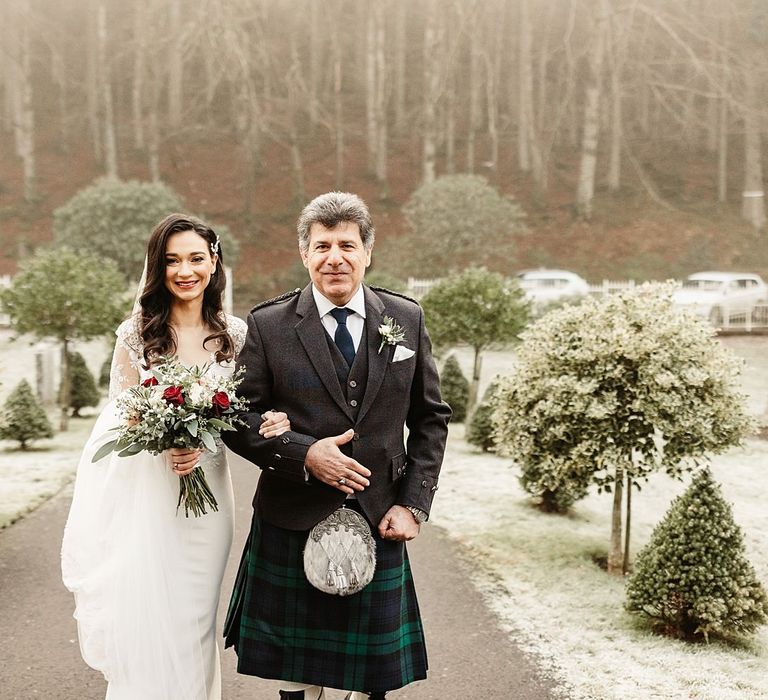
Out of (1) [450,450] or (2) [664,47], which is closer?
(1) [450,450]

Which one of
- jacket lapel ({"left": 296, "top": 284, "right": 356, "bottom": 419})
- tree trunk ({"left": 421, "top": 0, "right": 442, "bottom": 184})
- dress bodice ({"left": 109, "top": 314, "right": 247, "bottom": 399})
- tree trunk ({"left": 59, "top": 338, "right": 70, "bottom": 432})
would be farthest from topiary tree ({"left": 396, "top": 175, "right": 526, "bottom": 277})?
jacket lapel ({"left": 296, "top": 284, "right": 356, "bottom": 419})

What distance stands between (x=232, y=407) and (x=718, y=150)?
44281 millimetres

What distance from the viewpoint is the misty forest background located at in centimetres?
3469

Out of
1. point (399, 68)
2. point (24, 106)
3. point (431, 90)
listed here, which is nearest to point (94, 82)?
point (24, 106)

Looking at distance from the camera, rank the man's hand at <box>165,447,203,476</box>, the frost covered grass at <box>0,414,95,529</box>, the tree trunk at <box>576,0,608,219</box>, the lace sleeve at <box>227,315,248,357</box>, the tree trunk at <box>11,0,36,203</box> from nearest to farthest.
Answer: the man's hand at <box>165,447,203,476</box>, the lace sleeve at <box>227,315,248,357</box>, the frost covered grass at <box>0,414,95,529</box>, the tree trunk at <box>576,0,608,219</box>, the tree trunk at <box>11,0,36,203</box>

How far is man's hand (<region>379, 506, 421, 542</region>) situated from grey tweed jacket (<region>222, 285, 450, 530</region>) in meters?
0.03

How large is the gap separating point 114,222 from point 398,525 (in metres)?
24.2

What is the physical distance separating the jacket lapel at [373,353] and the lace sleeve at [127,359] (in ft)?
3.13

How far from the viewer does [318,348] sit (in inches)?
119

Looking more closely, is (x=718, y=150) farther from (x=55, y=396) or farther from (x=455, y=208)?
(x=55, y=396)

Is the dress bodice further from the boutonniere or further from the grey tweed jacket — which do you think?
the boutonniere

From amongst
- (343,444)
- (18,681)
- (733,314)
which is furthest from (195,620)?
(733,314)

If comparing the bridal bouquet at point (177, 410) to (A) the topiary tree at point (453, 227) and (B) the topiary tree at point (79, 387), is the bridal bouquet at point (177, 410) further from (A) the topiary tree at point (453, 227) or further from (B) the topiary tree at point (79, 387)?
(A) the topiary tree at point (453, 227)

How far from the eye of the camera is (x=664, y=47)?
1848 inches
